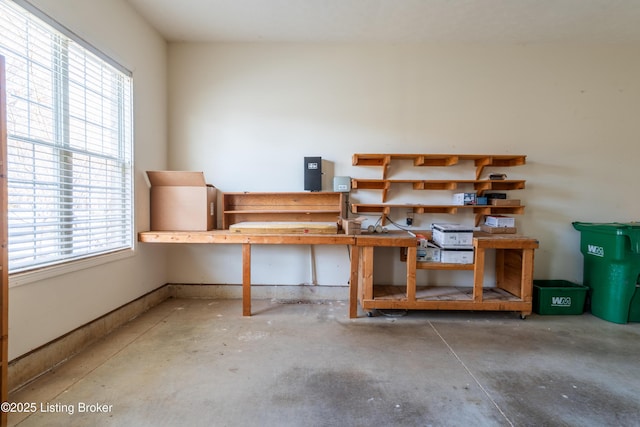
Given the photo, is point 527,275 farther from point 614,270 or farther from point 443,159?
point 443,159

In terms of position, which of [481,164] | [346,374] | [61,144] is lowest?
[346,374]

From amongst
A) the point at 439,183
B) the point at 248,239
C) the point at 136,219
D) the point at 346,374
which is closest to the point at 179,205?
the point at 136,219

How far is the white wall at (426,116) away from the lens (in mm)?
3242

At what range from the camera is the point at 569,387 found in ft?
6.00

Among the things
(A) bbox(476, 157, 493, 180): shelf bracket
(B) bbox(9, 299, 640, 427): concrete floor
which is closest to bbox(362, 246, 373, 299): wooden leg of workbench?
(B) bbox(9, 299, 640, 427): concrete floor

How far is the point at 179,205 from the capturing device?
298 cm

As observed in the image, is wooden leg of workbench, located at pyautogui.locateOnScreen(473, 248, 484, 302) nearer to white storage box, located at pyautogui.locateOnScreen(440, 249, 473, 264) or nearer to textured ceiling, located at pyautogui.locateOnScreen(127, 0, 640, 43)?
white storage box, located at pyautogui.locateOnScreen(440, 249, 473, 264)

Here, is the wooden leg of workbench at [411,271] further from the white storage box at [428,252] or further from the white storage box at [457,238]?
the white storage box at [457,238]

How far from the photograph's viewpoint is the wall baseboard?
1.80 meters

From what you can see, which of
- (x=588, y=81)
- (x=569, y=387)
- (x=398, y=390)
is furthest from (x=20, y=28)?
(x=588, y=81)

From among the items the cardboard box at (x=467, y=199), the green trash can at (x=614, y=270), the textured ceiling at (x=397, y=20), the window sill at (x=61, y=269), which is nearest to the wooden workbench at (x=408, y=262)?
the window sill at (x=61, y=269)

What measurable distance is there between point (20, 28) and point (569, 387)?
14.0ft

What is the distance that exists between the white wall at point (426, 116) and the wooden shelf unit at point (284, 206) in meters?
0.13

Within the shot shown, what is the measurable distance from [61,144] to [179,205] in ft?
3.64
